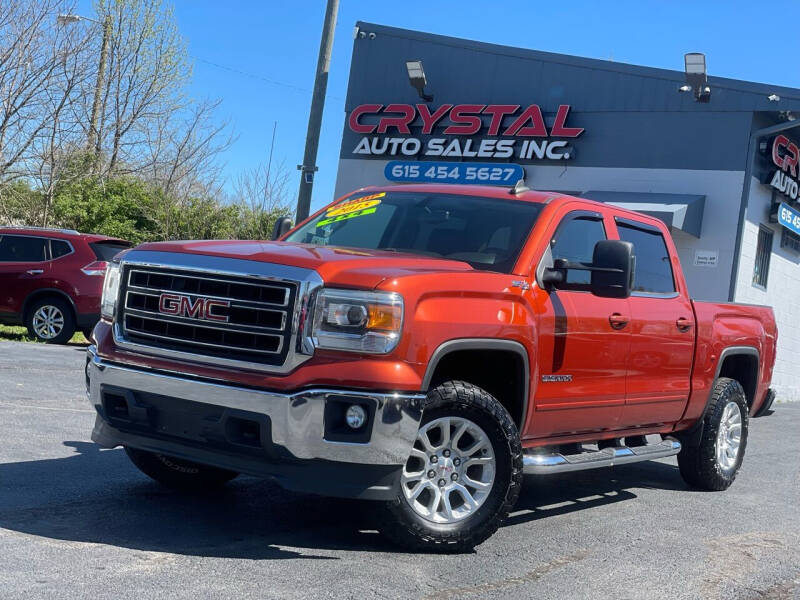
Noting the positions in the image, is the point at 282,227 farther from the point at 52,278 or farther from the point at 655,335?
the point at 52,278

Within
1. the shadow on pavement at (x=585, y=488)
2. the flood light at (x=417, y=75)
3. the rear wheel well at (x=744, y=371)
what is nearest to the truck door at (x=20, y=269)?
the flood light at (x=417, y=75)

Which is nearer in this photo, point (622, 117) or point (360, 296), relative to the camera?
A: point (360, 296)

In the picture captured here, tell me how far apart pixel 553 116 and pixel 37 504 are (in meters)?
16.0

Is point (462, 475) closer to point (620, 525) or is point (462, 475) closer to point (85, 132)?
point (620, 525)

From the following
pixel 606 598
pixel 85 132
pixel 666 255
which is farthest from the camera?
pixel 85 132

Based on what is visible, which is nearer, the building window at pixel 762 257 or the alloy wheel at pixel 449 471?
the alloy wheel at pixel 449 471

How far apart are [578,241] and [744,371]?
2.91m

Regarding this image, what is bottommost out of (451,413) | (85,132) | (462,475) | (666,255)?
(462,475)

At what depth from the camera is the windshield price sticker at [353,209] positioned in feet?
21.4

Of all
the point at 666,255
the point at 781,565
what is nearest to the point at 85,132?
the point at 666,255

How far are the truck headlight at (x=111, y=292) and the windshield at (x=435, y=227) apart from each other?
1355 mm

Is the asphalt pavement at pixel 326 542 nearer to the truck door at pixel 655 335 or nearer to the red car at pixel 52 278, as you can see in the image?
the truck door at pixel 655 335

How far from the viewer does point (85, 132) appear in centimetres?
2772

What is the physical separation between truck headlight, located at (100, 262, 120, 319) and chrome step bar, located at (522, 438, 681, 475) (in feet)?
7.54
